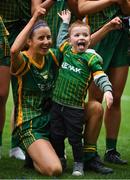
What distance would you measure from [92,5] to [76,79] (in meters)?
0.72

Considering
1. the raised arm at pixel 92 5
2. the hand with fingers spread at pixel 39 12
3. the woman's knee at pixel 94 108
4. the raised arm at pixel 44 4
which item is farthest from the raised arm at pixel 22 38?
the woman's knee at pixel 94 108

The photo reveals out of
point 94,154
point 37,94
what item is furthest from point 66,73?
point 94,154

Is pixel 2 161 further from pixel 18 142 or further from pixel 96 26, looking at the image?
pixel 96 26

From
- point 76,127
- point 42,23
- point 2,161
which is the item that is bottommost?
point 2,161

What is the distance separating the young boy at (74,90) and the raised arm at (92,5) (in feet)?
0.88

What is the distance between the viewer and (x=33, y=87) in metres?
5.52

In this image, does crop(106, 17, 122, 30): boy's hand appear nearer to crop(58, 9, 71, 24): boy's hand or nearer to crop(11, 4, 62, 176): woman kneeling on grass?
crop(58, 9, 71, 24): boy's hand

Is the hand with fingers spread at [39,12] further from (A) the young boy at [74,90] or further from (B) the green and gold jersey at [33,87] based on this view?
(B) the green and gold jersey at [33,87]

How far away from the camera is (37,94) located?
5.52 metres

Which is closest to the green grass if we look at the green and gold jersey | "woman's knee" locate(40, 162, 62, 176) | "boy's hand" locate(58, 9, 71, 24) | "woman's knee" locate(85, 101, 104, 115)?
"woman's knee" locate(40, 162, 62, 176)

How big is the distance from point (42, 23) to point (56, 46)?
0.56 metres

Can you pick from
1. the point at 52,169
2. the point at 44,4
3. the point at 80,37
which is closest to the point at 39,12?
the point at 44,4

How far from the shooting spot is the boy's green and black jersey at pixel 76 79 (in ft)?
17.3

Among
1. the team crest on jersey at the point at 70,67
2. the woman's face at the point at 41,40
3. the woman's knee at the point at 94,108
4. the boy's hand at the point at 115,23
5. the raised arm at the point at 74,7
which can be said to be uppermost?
the raised arm at the point at 74,7
